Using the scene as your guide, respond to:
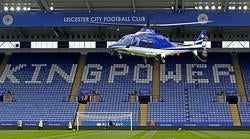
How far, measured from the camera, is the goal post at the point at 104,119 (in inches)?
2078

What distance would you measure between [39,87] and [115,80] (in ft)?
27.9

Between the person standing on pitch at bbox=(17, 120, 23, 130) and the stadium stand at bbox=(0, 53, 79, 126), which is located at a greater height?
the stadium stand at bbox=(0, 53, 79, 126)

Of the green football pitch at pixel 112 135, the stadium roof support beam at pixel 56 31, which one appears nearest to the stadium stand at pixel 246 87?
the green football pitch at pixel 112 135

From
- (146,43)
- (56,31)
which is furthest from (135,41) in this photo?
(56,31)

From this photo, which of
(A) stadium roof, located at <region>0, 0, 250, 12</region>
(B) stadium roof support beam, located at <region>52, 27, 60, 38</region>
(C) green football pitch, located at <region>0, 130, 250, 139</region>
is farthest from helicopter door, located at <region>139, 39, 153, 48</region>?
(B) stadium roof support beam, located at <region>52, 27, 60, 38</region>

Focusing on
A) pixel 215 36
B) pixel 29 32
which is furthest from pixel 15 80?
pixel 215 36

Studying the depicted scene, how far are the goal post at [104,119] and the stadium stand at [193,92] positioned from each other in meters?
2.45

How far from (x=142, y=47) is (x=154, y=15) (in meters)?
19.7

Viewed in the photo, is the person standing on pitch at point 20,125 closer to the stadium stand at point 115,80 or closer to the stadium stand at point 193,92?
the stadium stand at point 115,80

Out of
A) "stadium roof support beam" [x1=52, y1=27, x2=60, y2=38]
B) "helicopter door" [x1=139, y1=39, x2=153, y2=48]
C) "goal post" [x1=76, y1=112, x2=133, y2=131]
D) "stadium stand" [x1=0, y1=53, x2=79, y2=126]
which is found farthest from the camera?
"stadium roof support beam" [x1=52, y1=27, x2=60, y2=38]

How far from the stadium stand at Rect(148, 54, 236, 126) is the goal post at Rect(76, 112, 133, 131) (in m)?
2.45

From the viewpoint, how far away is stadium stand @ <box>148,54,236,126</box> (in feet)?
173

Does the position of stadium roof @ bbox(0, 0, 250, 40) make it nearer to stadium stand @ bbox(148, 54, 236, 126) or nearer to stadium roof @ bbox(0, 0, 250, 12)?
stadium roof @ bbox(0, 0, 250, 12)

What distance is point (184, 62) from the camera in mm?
62375
